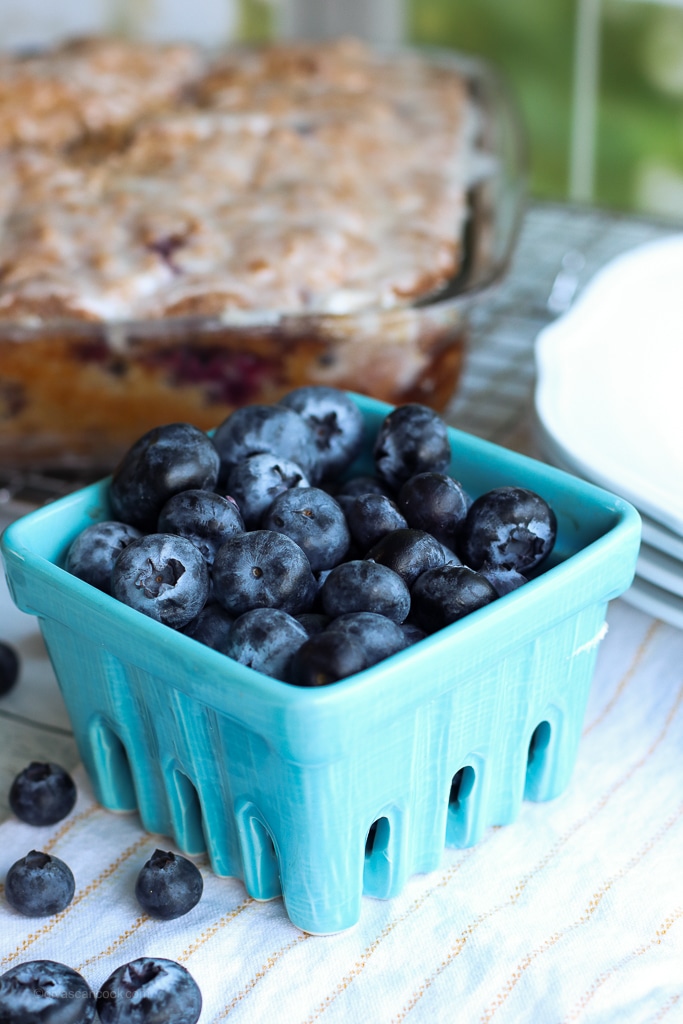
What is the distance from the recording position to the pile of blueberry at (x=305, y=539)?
0.58 meters

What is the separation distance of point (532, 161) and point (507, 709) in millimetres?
1986

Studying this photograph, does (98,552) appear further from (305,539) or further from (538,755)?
(538,755)

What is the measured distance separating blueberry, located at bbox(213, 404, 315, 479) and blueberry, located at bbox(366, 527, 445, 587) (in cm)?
12

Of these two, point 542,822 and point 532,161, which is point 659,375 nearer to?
point 542,822

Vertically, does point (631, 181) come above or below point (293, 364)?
below

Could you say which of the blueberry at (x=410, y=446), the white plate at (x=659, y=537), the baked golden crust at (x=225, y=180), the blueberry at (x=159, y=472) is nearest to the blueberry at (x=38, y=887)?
the blueberry at (x=159, y=472)

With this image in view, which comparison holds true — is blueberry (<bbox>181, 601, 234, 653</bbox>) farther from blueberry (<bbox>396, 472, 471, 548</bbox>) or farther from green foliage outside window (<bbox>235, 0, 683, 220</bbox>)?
green foliage outside window (<bbox>235, 0, 683, 220</bbox>)

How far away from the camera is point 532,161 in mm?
2379

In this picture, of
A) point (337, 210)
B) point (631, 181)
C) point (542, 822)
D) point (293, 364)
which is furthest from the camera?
point (631, 181)

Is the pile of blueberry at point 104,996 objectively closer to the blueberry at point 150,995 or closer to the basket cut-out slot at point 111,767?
the blueberry at point 150,995

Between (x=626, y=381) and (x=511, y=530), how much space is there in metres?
0.31

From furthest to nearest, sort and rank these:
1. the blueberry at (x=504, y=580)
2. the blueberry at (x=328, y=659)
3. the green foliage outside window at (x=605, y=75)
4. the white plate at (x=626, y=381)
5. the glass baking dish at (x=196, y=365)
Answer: the green foliage outside window at (x=605, y=75)
the glass baking dish at (x=196, y=365)
the white plate at (x=626, y=381)
the blueberry at (x=504, y=580)
the blueberry at (x=328, y=659)

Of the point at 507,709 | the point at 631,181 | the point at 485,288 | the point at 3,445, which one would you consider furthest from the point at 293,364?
A: the point at 631,181

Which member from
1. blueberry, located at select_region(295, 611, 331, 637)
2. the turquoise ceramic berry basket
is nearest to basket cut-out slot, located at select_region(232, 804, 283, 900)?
the turquoise ceramic berry basket
